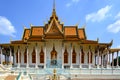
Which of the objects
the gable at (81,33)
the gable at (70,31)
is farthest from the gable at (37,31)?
the gable at (81,33)

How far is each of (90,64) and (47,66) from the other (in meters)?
5.88

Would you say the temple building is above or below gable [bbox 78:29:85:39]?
below

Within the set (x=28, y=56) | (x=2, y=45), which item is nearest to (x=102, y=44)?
(x=28, y=56)

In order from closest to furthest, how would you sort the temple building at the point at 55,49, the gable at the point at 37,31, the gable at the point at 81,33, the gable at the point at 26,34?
the temple building at the point at 55,49 → the gable at the point at 37,31 → the gable at the point at 81,33 → the gable at the point at 26,34

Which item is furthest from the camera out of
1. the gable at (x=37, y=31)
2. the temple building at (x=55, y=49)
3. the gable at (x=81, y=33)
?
the gable at (x=81, y=33)

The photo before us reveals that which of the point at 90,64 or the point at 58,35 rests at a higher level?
the point at 58,35

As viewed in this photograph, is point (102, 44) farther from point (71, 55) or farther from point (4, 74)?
point (4, 74)

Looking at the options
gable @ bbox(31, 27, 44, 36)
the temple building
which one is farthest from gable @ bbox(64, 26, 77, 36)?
gable @ bbox(31, 27, 44, 36)

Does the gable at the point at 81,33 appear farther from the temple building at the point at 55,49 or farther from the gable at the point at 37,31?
the gable at the point at 37,31

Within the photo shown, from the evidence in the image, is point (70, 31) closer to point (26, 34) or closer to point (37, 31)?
point (37, 31)

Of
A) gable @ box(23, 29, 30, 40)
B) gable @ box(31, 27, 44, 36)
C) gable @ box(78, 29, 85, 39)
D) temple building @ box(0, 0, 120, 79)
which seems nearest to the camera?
temple building @ box(0, 0, 120, 79)

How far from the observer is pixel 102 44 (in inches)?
1358

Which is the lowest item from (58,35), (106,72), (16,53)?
(106,72)

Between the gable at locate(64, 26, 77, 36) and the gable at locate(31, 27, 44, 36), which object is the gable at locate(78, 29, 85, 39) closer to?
the gable at locate(64, 26, 77, 36)
